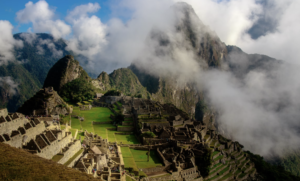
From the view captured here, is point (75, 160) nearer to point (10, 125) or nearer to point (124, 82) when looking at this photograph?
point (10, 125)

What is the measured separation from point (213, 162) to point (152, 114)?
655 inches

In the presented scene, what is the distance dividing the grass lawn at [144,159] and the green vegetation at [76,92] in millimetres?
38577

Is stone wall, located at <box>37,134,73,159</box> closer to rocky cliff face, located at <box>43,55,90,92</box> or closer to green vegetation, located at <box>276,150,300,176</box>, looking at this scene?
rocky cliff face, located at <box>43,55,90,92</box>

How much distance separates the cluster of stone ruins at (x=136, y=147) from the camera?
17750 millimetres

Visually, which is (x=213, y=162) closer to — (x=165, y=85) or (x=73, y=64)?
(x=73, y=64)

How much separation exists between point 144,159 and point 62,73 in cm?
5866

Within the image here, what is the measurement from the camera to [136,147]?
3147 centimetres

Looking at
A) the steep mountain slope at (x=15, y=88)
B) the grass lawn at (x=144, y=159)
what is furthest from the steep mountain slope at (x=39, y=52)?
the grass lawn at (x=144, y=159)

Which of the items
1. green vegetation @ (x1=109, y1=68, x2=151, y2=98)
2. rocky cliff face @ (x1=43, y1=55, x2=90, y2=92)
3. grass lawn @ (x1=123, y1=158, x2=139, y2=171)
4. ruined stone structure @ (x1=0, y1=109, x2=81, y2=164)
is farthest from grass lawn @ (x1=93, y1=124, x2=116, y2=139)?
green vegetation @ (x1=109, y1=68, x2=151, y2=98)

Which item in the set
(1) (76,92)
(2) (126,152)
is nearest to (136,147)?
(2) (126,152)

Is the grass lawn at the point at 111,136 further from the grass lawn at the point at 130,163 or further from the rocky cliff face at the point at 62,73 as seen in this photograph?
the rocky cliff face at the point at 62,73

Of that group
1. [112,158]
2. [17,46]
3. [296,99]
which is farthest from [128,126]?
[296,99]

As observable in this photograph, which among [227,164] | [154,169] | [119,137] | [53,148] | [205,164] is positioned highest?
[53,148]

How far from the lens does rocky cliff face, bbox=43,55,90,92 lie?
234 feet
